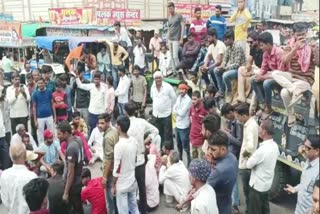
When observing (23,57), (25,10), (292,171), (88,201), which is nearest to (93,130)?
(88,201)

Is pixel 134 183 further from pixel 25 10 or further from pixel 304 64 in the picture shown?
pixel 25 10

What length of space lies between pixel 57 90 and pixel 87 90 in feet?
3.05

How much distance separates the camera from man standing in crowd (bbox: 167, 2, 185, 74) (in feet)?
33.9

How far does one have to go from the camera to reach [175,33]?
10453 mm

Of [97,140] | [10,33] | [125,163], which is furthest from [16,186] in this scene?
[10,33]

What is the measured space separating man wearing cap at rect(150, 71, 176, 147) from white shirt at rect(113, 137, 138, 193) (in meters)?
3.01

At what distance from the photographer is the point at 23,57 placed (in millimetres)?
22906

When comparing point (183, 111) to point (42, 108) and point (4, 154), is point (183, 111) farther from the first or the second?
point (4, 154)

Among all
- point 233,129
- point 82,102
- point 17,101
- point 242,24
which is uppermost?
point 242,24

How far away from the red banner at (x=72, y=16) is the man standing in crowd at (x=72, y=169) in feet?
59.4

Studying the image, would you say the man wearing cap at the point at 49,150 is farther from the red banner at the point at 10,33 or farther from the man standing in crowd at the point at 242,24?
the red banner at the point at 10,33

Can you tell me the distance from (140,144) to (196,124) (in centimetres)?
153

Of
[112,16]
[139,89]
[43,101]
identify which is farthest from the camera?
[112,16]

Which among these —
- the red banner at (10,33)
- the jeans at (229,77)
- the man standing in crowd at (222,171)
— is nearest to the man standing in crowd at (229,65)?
the jeans at (229,77)
